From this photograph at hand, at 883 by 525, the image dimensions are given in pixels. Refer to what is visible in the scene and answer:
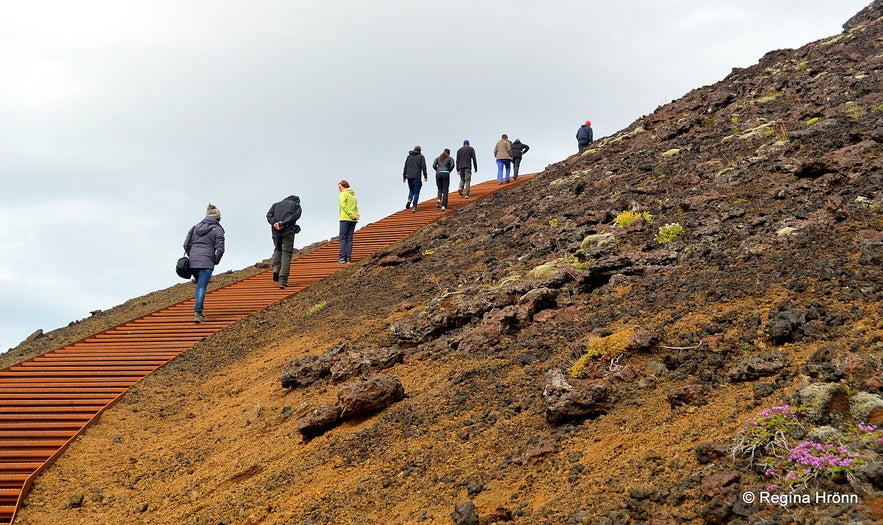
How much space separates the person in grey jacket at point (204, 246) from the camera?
12078mm

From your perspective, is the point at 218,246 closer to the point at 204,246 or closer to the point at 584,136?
the point at 204,246

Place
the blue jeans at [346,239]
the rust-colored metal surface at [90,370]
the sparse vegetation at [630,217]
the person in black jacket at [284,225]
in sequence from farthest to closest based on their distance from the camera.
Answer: the blue jeans at [346,239], the person in black jacket at [284,225], the sparse vegetation at [630,217], the rust-colored metal surface at [90,370]

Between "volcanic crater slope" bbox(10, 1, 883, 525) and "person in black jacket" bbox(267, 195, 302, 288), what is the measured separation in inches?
76.1

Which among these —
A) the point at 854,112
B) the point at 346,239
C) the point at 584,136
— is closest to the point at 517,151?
the point at 584,136

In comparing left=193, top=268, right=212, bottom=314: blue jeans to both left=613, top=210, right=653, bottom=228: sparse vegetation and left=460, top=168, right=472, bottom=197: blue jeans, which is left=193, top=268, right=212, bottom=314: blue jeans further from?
left=460, top=168, right=472, bottom=197: blue jeans

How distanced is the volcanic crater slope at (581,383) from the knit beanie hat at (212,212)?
2121 mm

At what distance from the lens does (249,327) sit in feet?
40.6

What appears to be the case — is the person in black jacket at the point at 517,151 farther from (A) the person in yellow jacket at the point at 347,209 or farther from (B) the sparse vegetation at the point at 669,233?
(B) the sparse vegetation at the point at 669,233

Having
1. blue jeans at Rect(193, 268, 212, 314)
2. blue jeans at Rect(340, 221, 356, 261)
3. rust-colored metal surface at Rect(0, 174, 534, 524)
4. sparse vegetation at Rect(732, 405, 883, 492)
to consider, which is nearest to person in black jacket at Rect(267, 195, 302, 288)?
rust-colored metal surface at Rect(0, 174, 534, 524)

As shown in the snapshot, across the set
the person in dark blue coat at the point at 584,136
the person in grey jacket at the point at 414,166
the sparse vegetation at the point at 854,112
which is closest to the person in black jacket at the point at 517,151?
the person in dark blue coat at the point at 584,136

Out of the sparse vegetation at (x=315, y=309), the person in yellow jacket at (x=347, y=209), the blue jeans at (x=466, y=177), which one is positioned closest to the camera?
the sparse vegetation at (x=315, y=309)

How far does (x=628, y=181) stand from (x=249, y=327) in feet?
27.4

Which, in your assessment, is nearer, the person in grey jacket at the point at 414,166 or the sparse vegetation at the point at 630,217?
the sparse vegetation at the point at 630,217

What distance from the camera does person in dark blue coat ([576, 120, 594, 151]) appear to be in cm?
2444
